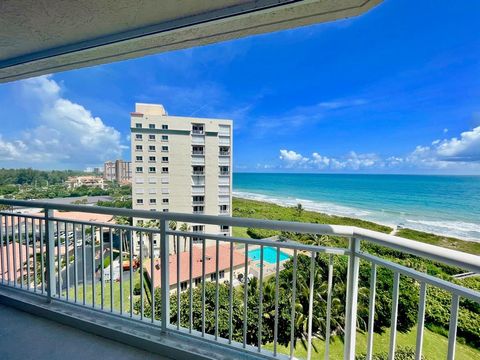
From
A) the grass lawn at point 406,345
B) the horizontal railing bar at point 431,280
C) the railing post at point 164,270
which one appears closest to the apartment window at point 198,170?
the grass lawn at point 406,345

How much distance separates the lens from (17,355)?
4.82ft

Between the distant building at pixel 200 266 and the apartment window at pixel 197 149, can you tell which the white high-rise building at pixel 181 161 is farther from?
the distant building at pixel 200 266

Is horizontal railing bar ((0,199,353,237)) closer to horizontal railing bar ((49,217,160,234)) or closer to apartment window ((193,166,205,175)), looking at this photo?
horizontal railing bar ((49,217,160,234))

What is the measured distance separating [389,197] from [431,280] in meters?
32.3

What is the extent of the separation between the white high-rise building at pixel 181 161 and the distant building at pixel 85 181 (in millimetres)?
6980

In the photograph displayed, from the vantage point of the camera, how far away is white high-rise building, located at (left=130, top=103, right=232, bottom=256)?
461 inches

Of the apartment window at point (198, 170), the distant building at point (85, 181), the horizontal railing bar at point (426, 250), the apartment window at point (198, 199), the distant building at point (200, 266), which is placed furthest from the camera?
the apartment window at point (198, 199)

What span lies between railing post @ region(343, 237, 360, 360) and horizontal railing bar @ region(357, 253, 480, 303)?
43 mm

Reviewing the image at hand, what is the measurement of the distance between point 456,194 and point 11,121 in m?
34.5

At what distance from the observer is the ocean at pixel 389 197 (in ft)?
58.1

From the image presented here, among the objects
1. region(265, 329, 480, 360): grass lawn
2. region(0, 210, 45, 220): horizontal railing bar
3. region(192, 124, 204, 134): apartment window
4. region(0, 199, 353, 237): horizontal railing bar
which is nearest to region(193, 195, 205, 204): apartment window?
region(192, 124, 204, 134): apartment window

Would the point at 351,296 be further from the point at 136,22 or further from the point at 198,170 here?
the point at 198,170

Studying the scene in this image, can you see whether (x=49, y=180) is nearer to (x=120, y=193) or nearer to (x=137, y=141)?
(x=120, y=193)

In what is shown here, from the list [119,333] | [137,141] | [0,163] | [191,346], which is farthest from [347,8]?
[137,141]
